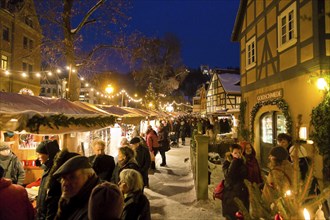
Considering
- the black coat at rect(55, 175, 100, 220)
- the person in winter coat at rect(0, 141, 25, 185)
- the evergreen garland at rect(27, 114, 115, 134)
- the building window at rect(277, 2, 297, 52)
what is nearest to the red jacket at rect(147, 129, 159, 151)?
the evergreen garland at rect(27, 114, 115, 134)

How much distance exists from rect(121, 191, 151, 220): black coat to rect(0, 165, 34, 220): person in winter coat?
1.19 metres

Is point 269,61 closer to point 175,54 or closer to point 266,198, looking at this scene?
point 266,198

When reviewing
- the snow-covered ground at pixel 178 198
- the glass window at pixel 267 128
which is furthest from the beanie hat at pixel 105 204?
the glass window at pixel 267 128

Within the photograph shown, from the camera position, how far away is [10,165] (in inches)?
209

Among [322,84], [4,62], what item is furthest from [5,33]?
[322,84]

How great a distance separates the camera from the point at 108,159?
5.17 meters

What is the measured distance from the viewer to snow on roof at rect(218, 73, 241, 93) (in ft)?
99.3

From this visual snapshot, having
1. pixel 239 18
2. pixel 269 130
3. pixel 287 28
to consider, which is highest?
pixel 239 18

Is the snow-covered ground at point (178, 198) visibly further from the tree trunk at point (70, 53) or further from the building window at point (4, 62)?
the building window at point (4, 62)

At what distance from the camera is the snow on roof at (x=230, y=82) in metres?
30.3

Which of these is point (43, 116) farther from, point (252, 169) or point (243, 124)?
point (243, 124)

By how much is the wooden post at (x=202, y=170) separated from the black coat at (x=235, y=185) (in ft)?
8.57

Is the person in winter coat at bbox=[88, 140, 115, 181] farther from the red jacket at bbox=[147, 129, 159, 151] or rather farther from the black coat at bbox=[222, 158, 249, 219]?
the red jacket at bbox=[147, 129, 159, 151]

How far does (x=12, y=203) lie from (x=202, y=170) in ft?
17.0
